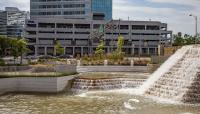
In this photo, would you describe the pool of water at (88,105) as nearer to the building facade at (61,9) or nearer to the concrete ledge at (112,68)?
the concrete ledge at (112,68)

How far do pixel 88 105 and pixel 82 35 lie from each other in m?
104

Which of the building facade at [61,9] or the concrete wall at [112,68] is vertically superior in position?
the building facade at [61,9]

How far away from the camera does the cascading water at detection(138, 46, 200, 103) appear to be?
1259 inches

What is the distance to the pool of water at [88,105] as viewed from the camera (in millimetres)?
27734

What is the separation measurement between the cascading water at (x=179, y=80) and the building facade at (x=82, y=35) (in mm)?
88003

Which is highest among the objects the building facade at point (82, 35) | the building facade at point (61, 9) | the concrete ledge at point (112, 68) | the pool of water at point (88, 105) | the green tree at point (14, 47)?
the building facade at point (61, 9)

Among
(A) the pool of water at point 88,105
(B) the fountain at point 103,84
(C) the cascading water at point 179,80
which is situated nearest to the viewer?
(A) the pool of water at point 88,105

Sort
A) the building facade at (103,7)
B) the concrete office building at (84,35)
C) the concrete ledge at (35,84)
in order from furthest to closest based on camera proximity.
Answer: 1. the building facade at (103,7)
2. the concrete office building at (84,35)
3. the concrete ledge at (35,84)

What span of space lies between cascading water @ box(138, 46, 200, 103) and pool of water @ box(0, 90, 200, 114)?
5.86 feet

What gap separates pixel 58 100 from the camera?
32969mm

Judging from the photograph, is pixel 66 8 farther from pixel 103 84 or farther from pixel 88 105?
pixel 88 105

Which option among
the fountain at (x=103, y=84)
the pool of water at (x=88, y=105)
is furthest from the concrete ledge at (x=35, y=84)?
the fountain at (x=103, y=84)

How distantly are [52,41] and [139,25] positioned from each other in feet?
93.9

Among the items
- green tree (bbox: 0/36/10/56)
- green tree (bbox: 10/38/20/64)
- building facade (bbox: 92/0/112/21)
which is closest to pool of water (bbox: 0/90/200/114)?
green tree (bbox: 0/36/10/56)
